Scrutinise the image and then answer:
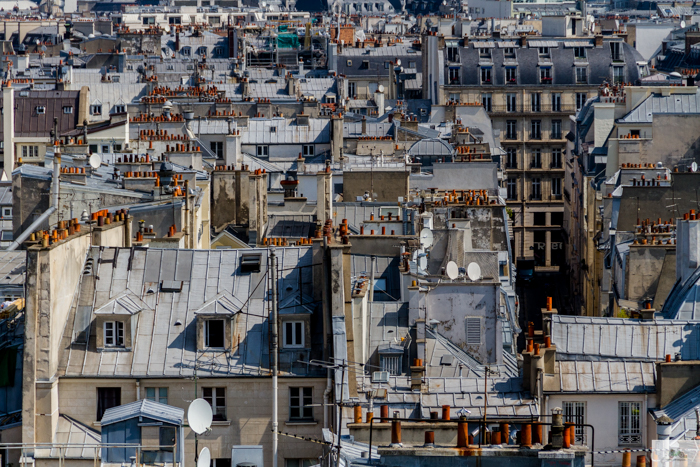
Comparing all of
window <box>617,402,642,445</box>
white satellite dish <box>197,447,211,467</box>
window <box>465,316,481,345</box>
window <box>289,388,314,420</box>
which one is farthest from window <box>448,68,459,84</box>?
white satellite dish <box>197,447,211,467</box>

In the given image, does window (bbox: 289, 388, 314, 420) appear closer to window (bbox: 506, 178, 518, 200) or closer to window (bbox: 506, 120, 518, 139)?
window (bbox: 506, 178, 518, 200)

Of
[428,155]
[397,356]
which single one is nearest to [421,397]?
[397,356]

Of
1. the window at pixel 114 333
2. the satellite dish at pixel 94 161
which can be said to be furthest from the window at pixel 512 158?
the window at pixel 114 333

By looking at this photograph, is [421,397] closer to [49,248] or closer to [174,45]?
[49,248]

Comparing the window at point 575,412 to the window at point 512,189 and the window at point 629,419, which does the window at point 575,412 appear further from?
the window at point 512,189

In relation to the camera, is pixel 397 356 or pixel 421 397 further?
pixel 397 356

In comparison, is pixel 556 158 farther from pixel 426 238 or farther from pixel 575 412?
pixel 575 412
